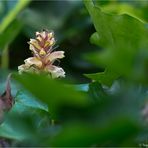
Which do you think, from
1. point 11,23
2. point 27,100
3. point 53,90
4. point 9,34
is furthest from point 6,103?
point 11,23

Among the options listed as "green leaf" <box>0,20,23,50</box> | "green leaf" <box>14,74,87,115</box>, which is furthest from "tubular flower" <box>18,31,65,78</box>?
"green leaf" <box>0,20,23,50</box>

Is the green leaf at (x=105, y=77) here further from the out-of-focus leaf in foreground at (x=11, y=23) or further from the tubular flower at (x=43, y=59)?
the out-of-focus leaf in foreground at (x=11, y=23)

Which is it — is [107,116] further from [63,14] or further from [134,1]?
[63,14]

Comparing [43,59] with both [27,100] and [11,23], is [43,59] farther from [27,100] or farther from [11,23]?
[11,23]

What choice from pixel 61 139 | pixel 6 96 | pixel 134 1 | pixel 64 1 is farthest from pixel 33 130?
pixel 64 1

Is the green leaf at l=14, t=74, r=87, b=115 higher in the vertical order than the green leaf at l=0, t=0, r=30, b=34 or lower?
lower

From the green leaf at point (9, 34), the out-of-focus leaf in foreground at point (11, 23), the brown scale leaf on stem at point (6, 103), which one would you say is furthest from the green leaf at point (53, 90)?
the out-of-focus leaf in foreground at point (11, 23)

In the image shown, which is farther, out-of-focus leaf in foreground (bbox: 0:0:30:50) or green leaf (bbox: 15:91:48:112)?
out-of-focus leaf in foreground (bbox: 0:0:30:50)

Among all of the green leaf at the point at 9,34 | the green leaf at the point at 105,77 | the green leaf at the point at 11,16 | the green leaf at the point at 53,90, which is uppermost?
the green leaf at the point at 11,16

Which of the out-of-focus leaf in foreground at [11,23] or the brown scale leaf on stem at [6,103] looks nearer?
the brown scale leaf on stem at [6,103]

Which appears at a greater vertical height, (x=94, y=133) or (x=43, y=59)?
(x=43, y=59)

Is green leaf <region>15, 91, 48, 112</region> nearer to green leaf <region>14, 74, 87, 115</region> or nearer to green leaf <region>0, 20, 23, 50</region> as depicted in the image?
green leaf <region>14, 74, 87, 115</region>
